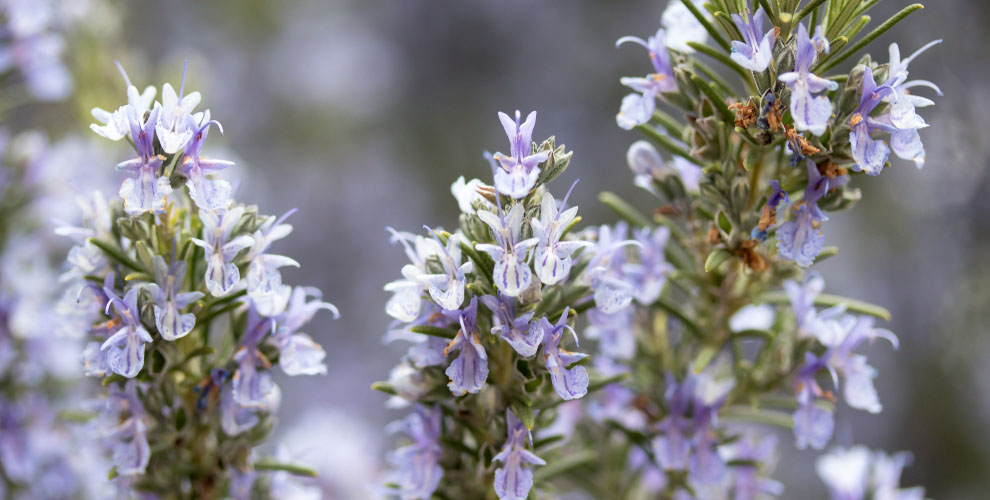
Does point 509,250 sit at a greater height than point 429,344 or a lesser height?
greater

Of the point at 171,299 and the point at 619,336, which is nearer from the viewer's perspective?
the point at 171,299

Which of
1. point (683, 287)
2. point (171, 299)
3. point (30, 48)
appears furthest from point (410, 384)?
point (30, 48)

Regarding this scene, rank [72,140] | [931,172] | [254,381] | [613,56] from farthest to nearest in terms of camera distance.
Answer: [613,56]
[931,172]
[72,140]
[254,381]

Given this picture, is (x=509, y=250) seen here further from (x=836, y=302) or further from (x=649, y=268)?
(x=836, y=302)

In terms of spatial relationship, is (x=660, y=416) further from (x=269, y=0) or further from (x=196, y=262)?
Result: (x=269, y=0)

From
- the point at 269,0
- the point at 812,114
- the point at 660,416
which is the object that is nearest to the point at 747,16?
the point at 812,114

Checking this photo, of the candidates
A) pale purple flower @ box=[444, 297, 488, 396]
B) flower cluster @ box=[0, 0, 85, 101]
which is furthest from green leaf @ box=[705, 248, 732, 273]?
flower cluster @ box=[0, 0, 85, 101]

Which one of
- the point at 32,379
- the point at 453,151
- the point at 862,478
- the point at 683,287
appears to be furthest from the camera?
the point at 453,151

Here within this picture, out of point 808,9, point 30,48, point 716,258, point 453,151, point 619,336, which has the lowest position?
point 619,336
